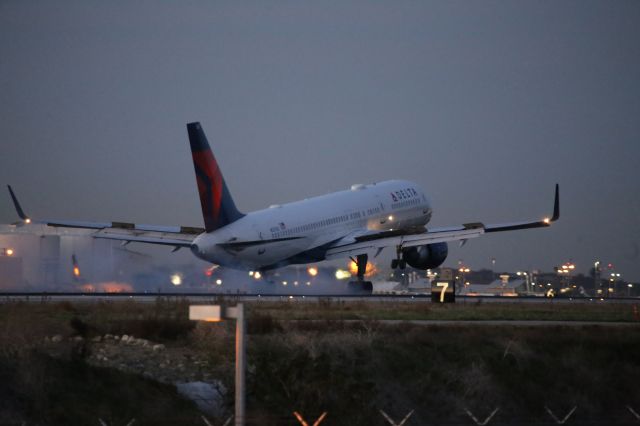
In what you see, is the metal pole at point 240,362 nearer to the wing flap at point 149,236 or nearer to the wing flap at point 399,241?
the wing flap at point 149,236

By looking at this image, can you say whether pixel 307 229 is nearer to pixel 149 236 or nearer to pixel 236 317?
pixel 149 236

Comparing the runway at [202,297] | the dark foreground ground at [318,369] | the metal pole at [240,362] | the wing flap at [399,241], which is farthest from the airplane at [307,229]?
the metal pole at [240,362]

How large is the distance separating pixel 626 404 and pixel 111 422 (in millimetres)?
16980

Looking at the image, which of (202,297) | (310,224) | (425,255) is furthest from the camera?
(425,255)

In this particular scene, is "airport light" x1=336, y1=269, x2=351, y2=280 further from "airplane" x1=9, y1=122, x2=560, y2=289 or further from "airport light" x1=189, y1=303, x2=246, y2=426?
"airport light" x1=189, y1=303, x2=246, y2=426

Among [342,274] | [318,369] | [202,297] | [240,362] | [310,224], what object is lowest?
[318,369]

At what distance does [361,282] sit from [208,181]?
17.1 metres

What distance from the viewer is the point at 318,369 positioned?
28219 millimetres

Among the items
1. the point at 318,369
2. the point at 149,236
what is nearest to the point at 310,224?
the point at 149,236

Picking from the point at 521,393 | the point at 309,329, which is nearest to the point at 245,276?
the point at 309,329

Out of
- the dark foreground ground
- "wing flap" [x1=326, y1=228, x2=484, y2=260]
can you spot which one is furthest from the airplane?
the dark foreground ground

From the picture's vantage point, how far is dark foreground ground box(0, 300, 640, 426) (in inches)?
1083

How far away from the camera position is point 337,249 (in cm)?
6619

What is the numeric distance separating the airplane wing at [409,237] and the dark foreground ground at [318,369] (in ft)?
64.9
